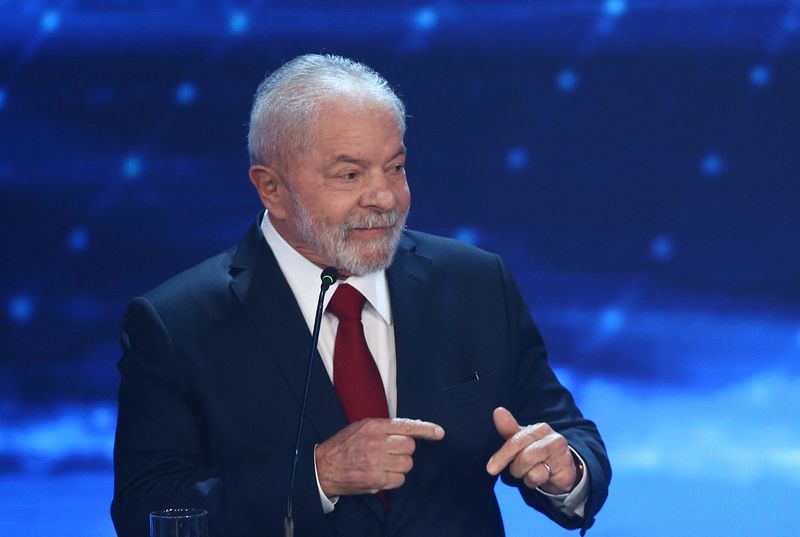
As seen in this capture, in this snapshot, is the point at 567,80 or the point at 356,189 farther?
the point at 567,80

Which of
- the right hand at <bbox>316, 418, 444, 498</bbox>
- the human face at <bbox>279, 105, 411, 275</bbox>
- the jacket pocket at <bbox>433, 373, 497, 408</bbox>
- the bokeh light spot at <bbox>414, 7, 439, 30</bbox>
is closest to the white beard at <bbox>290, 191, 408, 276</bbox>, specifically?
the human face at <bbox>279, 105, 411, 275</bbox>

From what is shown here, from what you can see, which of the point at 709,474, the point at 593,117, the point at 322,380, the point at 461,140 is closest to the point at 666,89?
the point at 593,117

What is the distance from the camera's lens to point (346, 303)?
2.37 m

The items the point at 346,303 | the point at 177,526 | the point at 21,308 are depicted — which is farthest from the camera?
the point at 21,308

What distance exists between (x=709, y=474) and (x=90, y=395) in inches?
66.9

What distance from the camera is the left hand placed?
2.07 metres

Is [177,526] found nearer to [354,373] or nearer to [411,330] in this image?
[354,373]

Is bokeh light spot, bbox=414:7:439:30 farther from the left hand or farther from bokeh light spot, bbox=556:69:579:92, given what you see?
the left hand

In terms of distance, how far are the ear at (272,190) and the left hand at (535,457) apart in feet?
2.00

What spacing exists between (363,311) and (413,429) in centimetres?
44

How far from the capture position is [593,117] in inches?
137

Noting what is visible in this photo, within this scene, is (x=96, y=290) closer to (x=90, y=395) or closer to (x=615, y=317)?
(x=90, y=395)

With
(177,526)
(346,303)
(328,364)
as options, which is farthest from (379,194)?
(177,526)

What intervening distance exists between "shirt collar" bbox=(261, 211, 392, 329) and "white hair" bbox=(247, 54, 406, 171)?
16cm
